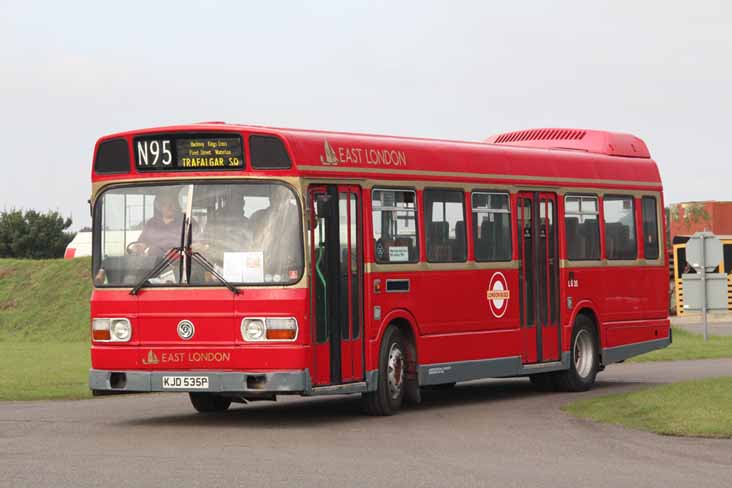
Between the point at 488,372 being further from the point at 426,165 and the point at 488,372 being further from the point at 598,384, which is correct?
the point at 598,384

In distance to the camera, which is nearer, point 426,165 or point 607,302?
point 426,165

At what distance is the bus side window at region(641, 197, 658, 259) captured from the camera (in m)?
24.5

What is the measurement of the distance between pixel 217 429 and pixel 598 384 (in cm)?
936

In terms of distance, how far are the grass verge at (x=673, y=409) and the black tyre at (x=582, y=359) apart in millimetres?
2099

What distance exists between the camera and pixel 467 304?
800 inches

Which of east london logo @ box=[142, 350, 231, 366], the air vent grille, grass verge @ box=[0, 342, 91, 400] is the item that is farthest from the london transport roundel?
grass verge @ box=[0, 342, 91, 400]

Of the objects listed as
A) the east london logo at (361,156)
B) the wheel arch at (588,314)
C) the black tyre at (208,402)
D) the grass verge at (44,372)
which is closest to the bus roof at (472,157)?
the east london logo at (361,156)

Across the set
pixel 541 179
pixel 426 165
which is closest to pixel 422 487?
pixel 426 165

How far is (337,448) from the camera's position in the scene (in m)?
14.8

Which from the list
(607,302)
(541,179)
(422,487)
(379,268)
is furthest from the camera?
(607,302)

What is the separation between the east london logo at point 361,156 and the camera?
17747mm

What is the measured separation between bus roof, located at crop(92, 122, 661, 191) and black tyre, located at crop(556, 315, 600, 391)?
6.49 ft

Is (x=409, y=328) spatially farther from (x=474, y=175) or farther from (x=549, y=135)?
(x=549, y=135)

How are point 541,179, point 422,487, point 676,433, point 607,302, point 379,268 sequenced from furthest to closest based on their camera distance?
point 607,302 < point 541,179 < point 379,268 < point 676,433 < point 422,487
